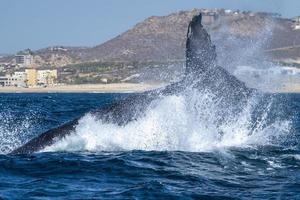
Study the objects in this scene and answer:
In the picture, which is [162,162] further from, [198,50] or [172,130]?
[198,50]

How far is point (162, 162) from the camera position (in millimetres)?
21000

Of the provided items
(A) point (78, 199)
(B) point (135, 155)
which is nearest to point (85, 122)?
(B) point (135, 155)

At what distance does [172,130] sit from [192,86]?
71.1 inches

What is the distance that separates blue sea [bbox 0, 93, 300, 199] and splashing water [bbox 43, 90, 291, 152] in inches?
1.4

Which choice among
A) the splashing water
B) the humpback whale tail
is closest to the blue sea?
the splashing water

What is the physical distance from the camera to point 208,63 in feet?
82.9

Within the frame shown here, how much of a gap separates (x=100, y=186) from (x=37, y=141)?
7365mm

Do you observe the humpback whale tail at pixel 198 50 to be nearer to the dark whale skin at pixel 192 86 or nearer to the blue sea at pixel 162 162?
the dark whale skin at pixel 192 86

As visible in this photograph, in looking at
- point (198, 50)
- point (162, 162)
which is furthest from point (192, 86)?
point (162, 162)

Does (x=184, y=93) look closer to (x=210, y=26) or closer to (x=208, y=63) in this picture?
(x=208, y=63)

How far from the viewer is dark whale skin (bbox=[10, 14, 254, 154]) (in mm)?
24438

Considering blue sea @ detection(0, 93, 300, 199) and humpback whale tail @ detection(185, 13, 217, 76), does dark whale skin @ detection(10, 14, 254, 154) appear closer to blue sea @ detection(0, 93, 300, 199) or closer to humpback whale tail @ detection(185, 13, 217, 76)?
humpback whale tail @ detection(185, 13, 217, 76)

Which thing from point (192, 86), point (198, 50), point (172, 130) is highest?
point (198, 50)

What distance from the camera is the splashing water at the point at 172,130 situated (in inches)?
975
